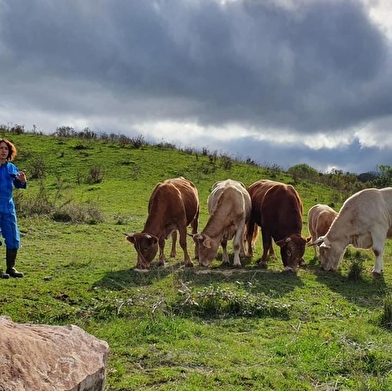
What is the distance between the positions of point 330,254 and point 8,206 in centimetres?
706

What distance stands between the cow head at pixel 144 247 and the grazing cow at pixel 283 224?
276cm

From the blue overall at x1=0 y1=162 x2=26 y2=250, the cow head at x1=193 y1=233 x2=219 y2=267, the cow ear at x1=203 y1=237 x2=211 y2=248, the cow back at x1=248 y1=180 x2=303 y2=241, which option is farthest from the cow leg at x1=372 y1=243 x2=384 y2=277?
the blue overall at x1=0 y1=162 x2=26 y2=250

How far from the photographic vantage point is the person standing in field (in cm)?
860

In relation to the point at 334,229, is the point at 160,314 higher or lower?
lower

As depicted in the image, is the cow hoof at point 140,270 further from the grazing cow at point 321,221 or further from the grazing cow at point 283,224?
the grazing cow at point 321,221

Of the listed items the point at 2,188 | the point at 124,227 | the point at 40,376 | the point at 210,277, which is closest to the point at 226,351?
the point at 40,376

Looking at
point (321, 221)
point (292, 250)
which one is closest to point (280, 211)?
point (292, 250)

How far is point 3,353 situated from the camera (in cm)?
360

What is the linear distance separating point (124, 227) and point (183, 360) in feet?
35.3

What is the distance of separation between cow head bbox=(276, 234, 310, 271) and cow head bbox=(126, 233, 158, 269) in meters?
2.80

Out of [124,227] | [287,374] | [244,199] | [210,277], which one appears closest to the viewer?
[287,374]

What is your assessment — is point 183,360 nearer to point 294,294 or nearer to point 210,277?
point 294,294

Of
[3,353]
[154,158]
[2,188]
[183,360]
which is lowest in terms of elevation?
[183,360]

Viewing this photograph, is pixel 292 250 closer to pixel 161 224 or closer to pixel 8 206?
pixel 161 224
